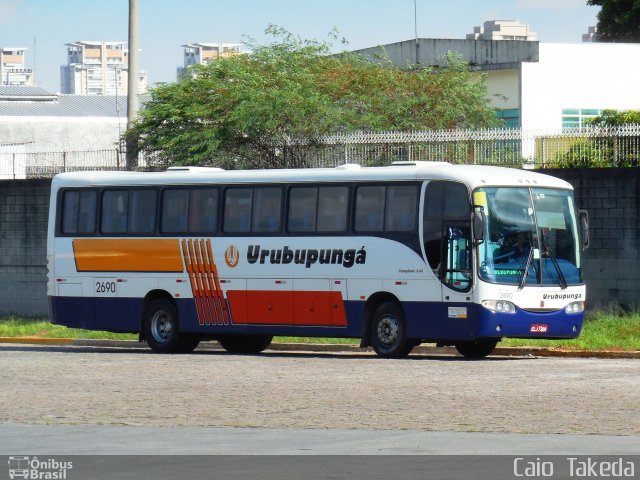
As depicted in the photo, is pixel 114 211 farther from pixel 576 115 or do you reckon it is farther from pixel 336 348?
pixel 576 115

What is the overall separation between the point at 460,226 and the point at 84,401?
9.15m

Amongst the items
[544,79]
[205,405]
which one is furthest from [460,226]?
[544,79]

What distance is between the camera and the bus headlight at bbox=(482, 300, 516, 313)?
24.3 meters

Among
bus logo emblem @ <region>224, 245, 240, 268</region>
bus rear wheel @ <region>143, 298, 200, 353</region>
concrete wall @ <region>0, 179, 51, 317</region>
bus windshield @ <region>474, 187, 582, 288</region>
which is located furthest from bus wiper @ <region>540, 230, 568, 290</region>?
concrete wall @ <region>0, 179, 51, 317</region>

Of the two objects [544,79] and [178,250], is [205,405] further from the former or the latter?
[544,79]

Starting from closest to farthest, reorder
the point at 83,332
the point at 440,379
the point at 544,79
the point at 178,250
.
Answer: the point at 440,379
the point at 178,250
the point at 83,332
the point at 544,79

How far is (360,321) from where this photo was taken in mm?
25812

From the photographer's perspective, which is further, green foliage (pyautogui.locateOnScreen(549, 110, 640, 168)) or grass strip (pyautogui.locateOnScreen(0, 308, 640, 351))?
green foliage (pyautogui.locateOnScreen(549, 110, 640, 168))

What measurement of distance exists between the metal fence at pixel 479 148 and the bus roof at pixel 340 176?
394cm

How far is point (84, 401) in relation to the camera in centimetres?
1742

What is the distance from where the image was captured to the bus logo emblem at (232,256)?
90.8 feet

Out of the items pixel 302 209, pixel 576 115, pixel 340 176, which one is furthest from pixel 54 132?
pixel 340 176

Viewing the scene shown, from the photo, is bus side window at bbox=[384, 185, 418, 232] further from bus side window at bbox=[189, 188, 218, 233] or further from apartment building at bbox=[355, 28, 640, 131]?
apartment building at bbox=[355, 28, 640, 131]

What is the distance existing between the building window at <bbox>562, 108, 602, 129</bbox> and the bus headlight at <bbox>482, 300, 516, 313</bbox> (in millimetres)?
31778
